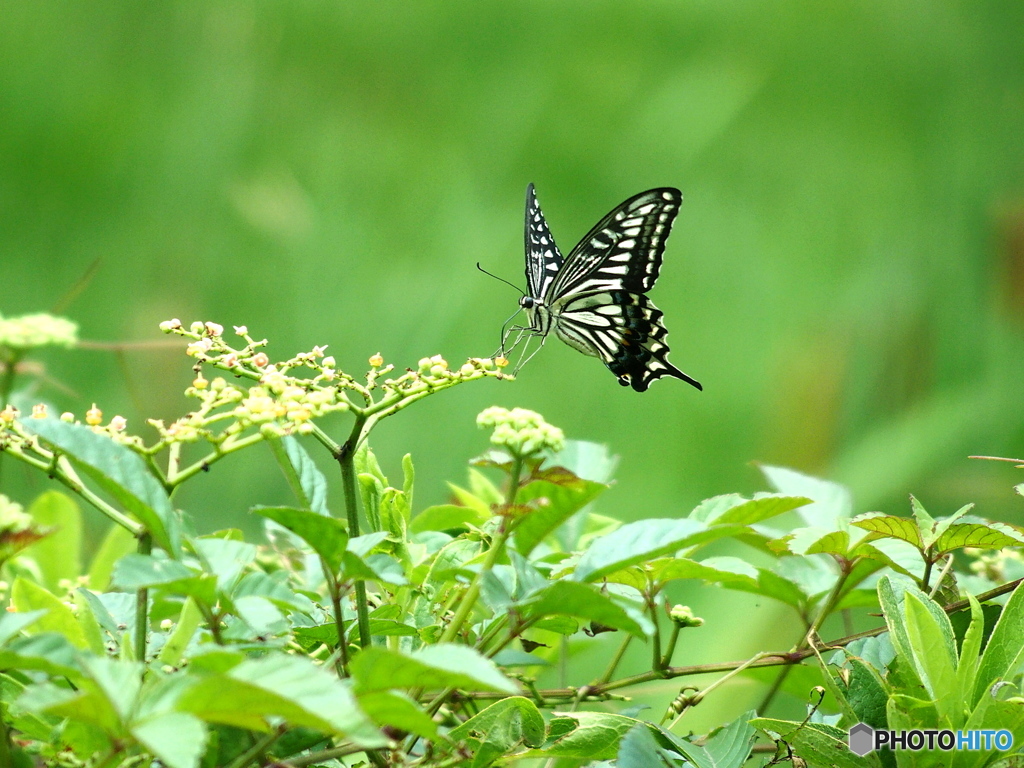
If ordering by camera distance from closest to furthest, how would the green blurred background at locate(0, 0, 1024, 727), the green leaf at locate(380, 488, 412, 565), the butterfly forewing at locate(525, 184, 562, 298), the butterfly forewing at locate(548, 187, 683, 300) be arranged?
1. the green leaf at locate(380, 488, 412, 565)
2. the butterfly forewing at locate(548, 187, 683, 300)
3. the butterfly forewing at locate(525, 184, 562, 298)
4. the green blurred background at locate(0, 0, 1024, 727)

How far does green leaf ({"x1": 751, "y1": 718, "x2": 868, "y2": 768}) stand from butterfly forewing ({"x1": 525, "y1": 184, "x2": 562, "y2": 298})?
102 cm

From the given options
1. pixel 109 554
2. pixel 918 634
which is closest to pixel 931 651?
pixel 918 634

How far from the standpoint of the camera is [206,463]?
1.50 feet

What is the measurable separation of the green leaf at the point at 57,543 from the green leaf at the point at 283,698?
0.51m

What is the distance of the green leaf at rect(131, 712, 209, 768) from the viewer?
0.31m

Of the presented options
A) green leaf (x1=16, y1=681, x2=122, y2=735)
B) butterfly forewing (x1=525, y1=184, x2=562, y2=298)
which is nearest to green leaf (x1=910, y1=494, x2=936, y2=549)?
green leaf (x1=16, y1=681, x2=122, y2=735)

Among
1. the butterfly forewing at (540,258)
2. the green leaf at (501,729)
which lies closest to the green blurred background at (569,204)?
the butterfly forewing at (540,258)

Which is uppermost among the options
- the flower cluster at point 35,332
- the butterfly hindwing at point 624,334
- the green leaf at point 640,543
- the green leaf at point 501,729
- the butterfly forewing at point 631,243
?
the butterfly forewing at point 631,243

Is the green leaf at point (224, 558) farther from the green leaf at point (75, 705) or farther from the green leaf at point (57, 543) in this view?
the green leaf at point (57, 543)

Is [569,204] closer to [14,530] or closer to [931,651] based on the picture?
[931,651]

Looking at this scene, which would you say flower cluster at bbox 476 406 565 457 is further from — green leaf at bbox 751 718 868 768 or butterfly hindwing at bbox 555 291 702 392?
butterfly hindwing at bbox 555 291 702 392

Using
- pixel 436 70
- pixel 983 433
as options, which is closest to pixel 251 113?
pixel 436 70

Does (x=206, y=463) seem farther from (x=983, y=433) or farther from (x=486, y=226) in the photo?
(x=983, y=433)

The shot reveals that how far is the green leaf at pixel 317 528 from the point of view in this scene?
0.40 meters
